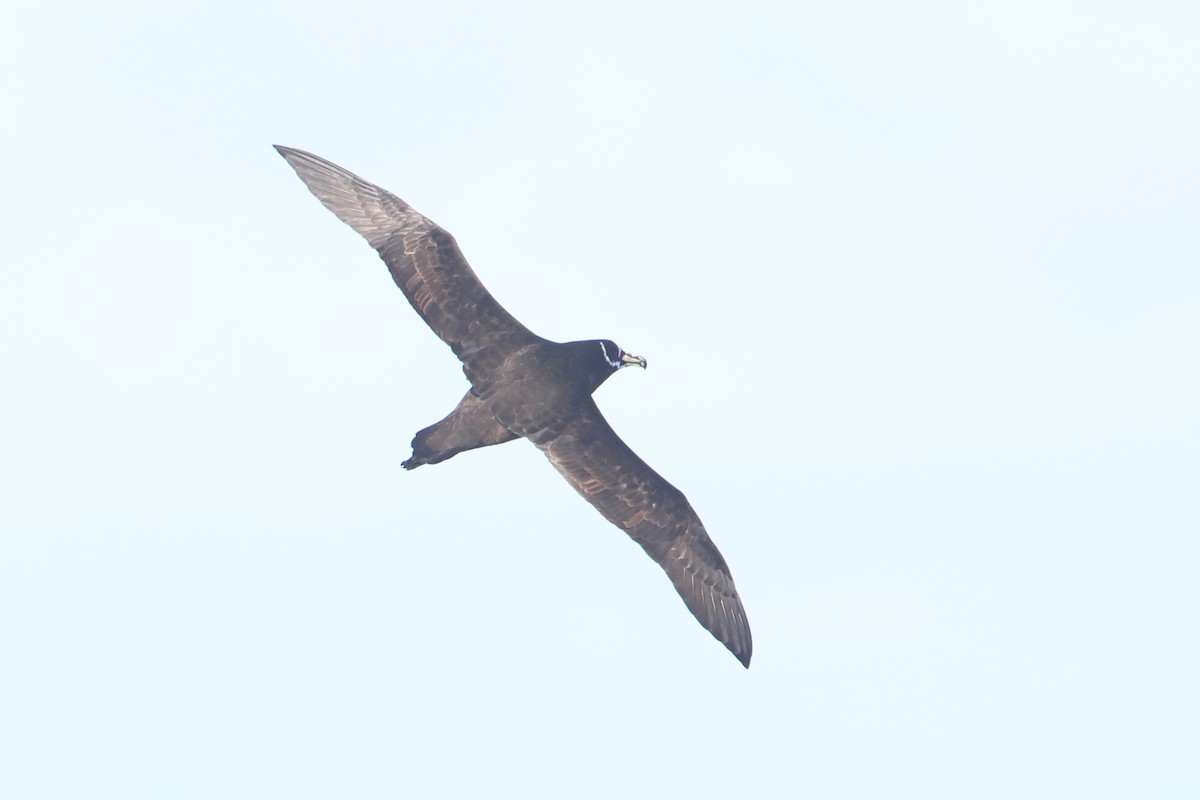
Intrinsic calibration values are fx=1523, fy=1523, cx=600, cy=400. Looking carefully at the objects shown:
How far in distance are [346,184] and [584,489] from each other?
189 inches

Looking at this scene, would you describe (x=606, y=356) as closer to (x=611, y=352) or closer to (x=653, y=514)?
(x=611, y=352)

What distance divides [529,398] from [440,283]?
1.75 metres

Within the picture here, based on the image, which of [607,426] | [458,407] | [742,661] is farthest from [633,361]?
[742,661]

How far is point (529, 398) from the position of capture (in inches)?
703

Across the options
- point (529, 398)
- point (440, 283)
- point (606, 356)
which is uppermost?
point (606, 356)

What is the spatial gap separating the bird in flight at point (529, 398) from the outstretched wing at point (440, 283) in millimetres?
12

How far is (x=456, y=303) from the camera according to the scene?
18.1m

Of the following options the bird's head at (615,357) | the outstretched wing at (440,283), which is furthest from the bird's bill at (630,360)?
the outstretched wing at (440,283)

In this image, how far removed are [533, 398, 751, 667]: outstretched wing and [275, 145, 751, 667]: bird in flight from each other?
12 millimetres

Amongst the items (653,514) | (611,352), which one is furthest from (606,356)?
(653,514)

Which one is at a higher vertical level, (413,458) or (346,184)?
(346,184)

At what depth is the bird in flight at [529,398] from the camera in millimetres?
17875

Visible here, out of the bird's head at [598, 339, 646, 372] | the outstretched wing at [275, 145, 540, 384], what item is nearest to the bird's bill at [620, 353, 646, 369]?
the bird's head at [598, 339, 646, 372]

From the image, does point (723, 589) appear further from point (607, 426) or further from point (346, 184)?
point (346, 184)
